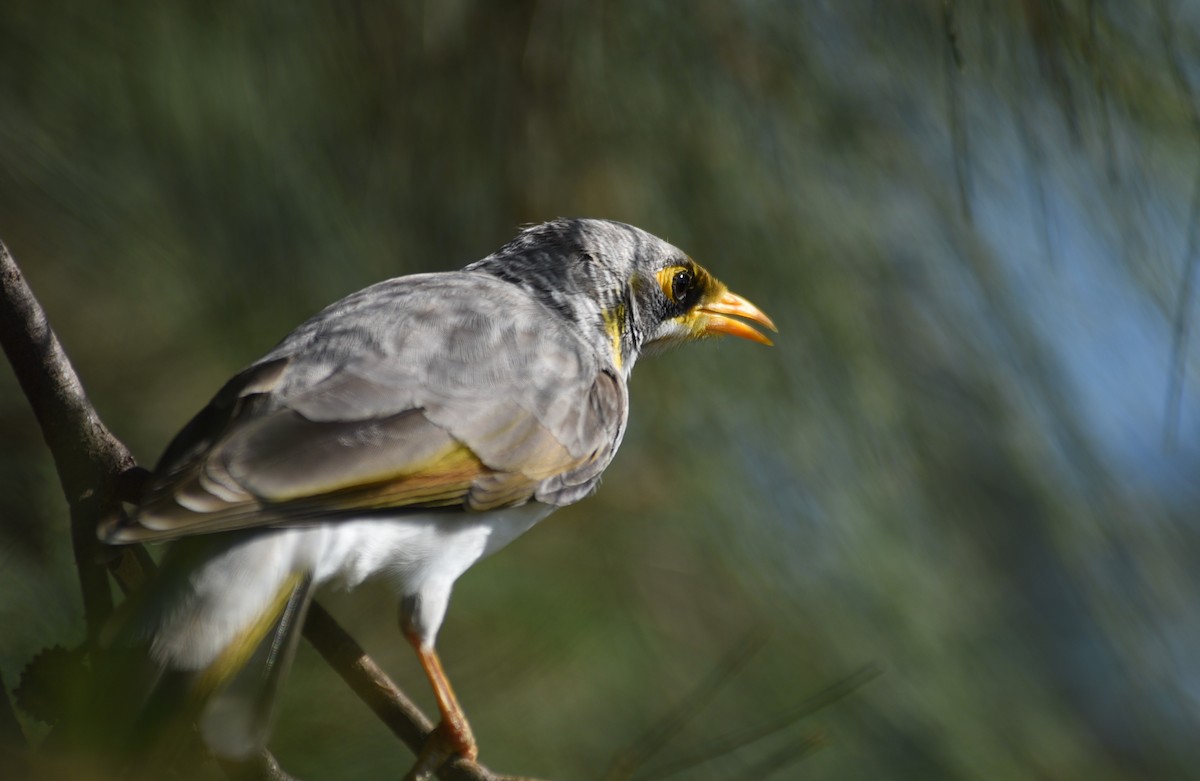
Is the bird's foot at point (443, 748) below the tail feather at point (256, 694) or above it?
below

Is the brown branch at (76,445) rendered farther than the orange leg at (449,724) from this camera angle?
No

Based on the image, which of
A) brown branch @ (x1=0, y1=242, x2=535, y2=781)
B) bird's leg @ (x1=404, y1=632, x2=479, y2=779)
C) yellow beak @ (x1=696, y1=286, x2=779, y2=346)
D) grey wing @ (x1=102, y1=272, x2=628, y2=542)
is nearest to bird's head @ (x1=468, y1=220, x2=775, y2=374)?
yellow beak @ (x1=696, y1=286, x2=779, y2=346)

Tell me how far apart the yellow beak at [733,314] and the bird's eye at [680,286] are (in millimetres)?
51

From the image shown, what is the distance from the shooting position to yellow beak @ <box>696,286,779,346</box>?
3178 millimetres

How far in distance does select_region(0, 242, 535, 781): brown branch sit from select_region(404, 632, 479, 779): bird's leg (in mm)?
96

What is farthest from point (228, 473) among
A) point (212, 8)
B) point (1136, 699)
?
point (1136, 699)

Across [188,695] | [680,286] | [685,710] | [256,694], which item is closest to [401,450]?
[256,694]

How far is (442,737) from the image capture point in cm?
245

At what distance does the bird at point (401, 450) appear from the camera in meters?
1.99

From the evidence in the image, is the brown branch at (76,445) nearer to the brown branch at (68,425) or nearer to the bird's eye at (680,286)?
the brown branch at (68,425)

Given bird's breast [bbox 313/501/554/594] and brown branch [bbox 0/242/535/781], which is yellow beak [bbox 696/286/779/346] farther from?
brown branch [bbox 0/242/535/781]

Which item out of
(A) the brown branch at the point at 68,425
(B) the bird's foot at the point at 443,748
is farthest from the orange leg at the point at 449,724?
(A) the brown branch at the point at 68,425

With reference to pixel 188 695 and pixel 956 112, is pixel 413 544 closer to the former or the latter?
pixel 188 695

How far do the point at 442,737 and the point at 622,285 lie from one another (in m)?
1.16
